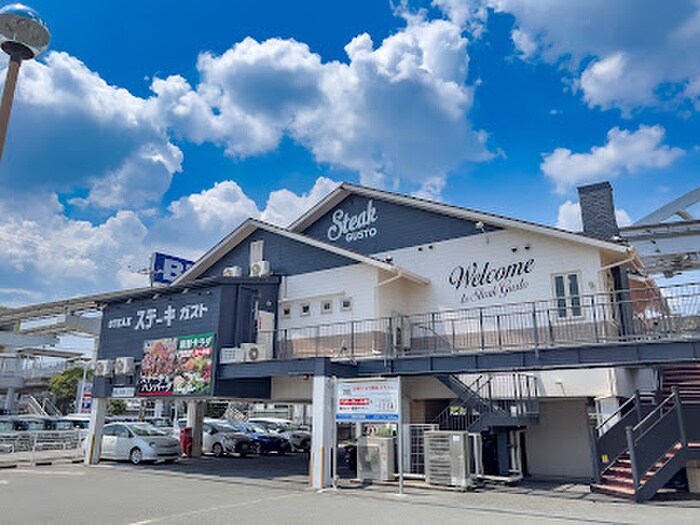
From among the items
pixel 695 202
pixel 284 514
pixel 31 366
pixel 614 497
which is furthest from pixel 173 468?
pixel 31 366

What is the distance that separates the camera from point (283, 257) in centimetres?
2206

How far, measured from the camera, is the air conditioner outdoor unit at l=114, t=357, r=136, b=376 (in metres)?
20.7

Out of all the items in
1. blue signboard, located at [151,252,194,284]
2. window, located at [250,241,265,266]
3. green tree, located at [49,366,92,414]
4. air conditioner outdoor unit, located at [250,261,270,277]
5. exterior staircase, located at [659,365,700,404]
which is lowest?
exterior staircase, located at [659,365,700,404]

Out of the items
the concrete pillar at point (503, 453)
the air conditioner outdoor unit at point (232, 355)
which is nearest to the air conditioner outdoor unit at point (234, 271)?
the air conditioner outdoor unit at point (232, 355)

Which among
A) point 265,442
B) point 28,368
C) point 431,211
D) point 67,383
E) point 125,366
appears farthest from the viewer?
point 28,368

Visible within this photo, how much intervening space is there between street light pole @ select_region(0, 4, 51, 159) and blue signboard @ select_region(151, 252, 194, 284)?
27.2 meters

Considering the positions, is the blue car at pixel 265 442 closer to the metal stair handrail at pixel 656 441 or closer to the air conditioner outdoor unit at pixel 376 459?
the air conditioner outdoor unit at pixel 376 459

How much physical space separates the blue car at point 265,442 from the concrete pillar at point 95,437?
7312 millimetres

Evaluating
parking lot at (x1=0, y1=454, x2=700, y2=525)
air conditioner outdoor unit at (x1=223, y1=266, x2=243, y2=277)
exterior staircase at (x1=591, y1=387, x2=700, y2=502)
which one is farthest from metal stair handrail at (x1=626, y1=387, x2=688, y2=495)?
air conditioner outdoor unit at (x1=223, y1=266, x2=243, y2=277)

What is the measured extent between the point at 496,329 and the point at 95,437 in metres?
15.1

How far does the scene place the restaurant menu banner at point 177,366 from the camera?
18.6m

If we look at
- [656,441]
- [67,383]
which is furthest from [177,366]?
[67,383]

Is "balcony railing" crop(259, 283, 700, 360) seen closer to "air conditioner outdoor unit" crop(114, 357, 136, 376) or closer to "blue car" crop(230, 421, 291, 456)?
"air conditioner outdoor unit" crop(114, 357, 136, 376)

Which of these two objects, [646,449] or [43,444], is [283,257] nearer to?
[646,449]
